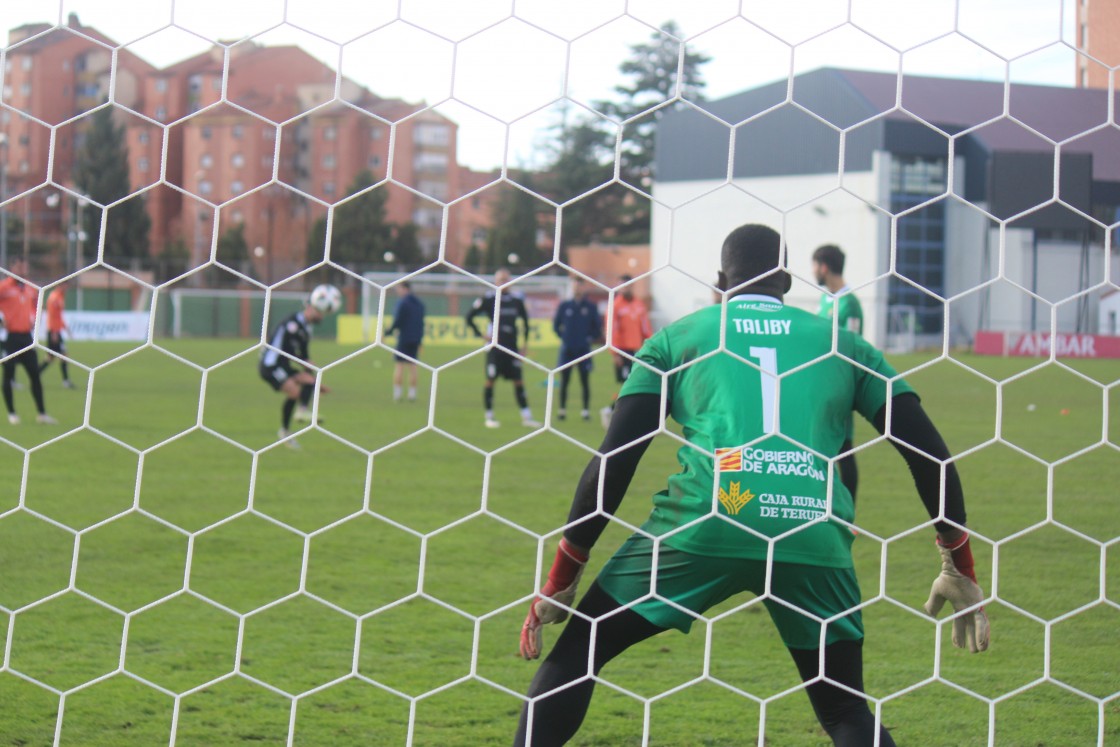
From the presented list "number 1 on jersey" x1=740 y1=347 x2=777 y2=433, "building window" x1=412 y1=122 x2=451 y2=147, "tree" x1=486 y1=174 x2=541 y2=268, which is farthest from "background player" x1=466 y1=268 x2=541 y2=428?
"building window" x1=412 y1=122 x2=451 y2=147

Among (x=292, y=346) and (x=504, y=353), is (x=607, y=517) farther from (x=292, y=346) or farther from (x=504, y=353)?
(x=504, y=353)

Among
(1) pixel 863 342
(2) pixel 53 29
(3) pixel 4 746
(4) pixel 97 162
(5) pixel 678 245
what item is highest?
(4) pixel 97 162

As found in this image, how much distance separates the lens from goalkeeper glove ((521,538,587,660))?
2637 mm

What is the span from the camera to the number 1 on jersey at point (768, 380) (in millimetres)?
2561

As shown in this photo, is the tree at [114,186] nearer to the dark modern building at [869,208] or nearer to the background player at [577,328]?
the dark modern building at [869,208]

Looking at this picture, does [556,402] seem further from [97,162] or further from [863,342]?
[97,162]

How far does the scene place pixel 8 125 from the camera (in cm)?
6328

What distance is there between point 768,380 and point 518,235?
56.7 metres

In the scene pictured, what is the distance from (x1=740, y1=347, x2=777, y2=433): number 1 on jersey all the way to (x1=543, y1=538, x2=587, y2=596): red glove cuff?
1.67ft

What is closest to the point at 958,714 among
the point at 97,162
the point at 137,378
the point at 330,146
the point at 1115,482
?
the point at 1115,482

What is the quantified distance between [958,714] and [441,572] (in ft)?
8.52

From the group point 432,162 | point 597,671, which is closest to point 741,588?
point 597,671

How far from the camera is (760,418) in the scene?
2564mm

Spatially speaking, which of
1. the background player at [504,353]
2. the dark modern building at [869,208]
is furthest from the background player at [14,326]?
the dark modern building at [869,208]
